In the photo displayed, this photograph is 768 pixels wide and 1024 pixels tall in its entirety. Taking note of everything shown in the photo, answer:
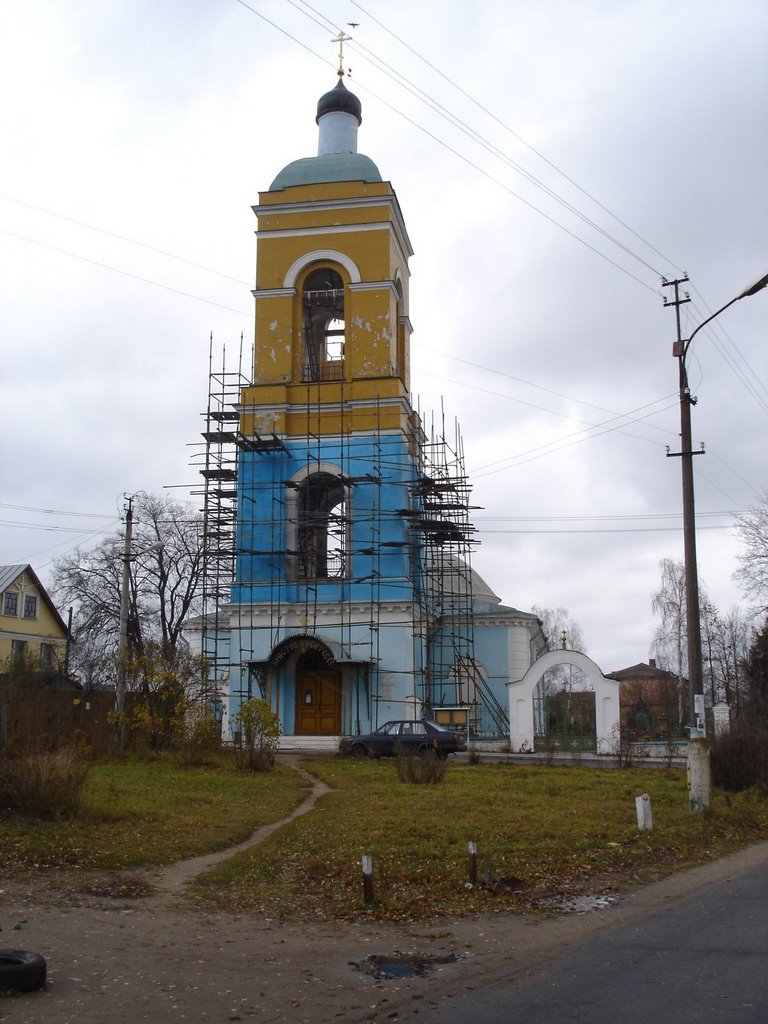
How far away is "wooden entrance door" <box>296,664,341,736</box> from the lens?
105 ft

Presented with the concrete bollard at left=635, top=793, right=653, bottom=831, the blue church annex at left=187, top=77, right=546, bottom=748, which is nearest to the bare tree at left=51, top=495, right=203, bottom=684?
the blue church annex at left=187, top=77, right=546, bottom=748

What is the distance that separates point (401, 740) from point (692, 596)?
12.6 m

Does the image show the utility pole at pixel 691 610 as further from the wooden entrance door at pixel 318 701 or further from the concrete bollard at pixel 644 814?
the wooden entrance door at pixel 318 701

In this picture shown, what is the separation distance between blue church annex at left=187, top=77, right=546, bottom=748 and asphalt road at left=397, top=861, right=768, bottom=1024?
75.0 ft

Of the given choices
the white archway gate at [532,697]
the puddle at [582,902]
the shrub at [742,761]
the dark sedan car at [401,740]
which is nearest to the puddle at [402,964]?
the puddle at [582,902]

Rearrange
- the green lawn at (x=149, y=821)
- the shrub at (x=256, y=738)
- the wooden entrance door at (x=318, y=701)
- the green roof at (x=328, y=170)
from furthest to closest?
the green roof at (x=328, y=170), the wooden entrance door at (x=318, y=701), the shrub at (x=256, y=738), the green lawn at (x=149, y=821)

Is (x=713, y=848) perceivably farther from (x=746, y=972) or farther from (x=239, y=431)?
(x=239, y=431)

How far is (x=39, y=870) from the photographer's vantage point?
1073 cm

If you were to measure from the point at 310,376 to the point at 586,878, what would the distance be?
26.3 m

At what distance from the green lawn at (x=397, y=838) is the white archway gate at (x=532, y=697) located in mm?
11279

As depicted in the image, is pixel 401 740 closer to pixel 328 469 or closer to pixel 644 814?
pixel 328 469

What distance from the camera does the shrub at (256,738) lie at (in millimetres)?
22250

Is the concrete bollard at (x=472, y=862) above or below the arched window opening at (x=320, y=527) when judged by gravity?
below

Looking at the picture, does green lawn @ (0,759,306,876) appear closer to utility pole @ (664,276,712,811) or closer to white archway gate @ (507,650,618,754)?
utility pole @ (664,276,712,811)
